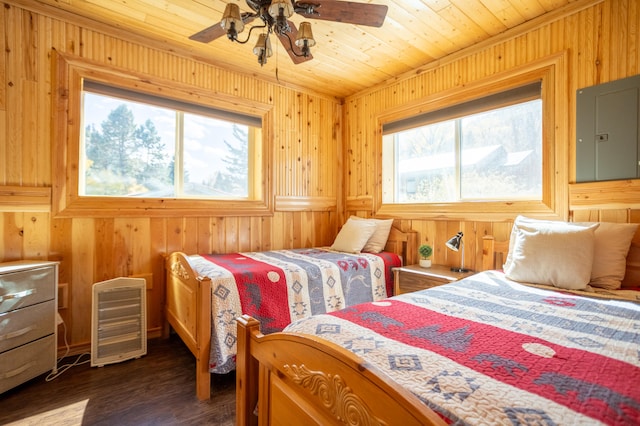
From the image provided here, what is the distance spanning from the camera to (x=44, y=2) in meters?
2.19

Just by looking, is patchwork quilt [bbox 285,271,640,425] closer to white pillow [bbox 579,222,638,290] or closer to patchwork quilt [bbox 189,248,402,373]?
white pillow [bbox 579,222,638,290]

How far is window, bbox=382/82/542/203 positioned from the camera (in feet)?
8.05

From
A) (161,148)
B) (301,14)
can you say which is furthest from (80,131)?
(301,14)

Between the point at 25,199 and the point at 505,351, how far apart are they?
293 cm

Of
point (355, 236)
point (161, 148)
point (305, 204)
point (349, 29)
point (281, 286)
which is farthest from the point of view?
point (305, 204)

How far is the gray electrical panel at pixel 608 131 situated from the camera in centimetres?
190

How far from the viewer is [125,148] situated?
8.72 feet

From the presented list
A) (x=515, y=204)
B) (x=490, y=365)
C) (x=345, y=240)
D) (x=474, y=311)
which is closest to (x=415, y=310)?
(x=474, y=311)

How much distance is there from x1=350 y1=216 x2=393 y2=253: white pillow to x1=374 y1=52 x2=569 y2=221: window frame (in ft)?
1.47

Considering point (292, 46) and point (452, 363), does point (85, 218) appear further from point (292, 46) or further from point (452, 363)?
point (452, 363)

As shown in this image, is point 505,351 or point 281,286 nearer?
point 505,351

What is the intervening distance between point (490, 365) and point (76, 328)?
9.18 ft

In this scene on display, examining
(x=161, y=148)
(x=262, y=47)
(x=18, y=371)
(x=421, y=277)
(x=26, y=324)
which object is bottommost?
(x=18, y=371)

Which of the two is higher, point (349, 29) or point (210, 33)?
point (349, 29)
